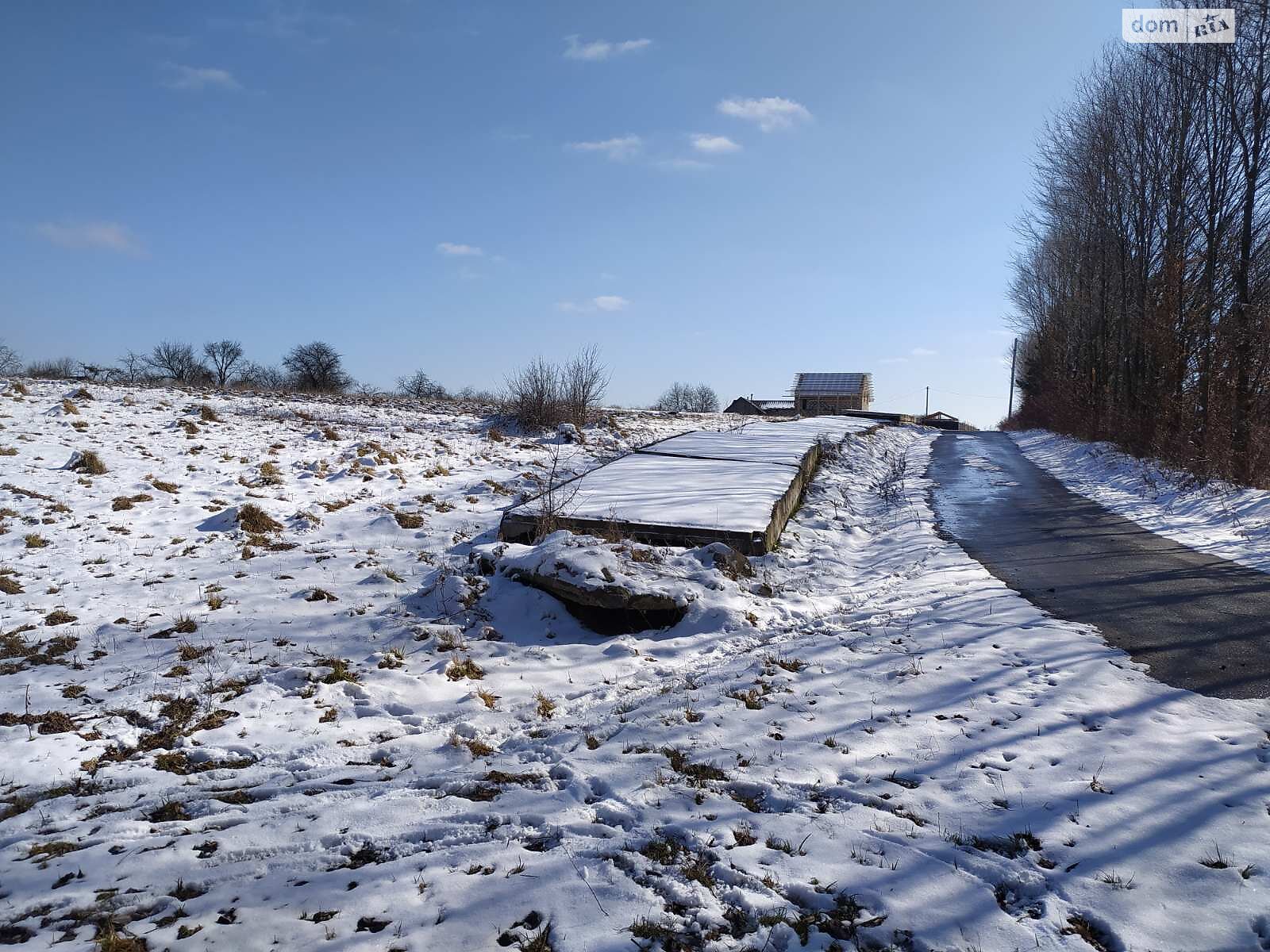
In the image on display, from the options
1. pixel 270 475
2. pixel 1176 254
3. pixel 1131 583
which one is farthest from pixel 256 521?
pixel 1176 254

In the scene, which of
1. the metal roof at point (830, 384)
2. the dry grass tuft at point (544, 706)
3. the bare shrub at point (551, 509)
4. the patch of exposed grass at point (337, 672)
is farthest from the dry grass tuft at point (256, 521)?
the metal roof at point (830, 384)

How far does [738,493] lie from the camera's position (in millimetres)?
7922

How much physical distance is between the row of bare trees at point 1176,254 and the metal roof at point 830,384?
2575cm

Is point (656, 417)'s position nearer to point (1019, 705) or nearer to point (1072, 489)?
point (1072, 489)

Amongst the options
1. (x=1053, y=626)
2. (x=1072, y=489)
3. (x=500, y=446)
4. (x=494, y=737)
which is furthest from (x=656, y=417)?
(x=494, y=737)

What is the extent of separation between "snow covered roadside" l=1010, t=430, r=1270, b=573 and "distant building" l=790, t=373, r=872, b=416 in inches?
1290

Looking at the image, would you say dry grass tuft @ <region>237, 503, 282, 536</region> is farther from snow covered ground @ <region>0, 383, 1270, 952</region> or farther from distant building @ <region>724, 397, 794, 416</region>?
distant building @ <region>724, 397, 794, 416</region>

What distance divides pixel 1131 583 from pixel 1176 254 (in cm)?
1145

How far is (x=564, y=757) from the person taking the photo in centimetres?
341

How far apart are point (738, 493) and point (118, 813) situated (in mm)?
6221

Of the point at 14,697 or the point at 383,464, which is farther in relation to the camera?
the point at 383,464

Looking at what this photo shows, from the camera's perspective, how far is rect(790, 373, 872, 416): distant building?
4856cm

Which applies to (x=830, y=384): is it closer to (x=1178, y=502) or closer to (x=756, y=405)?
(x=756, y=405)

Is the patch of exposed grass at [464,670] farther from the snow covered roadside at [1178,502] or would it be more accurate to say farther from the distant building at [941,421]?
the distant building at [941,421]
